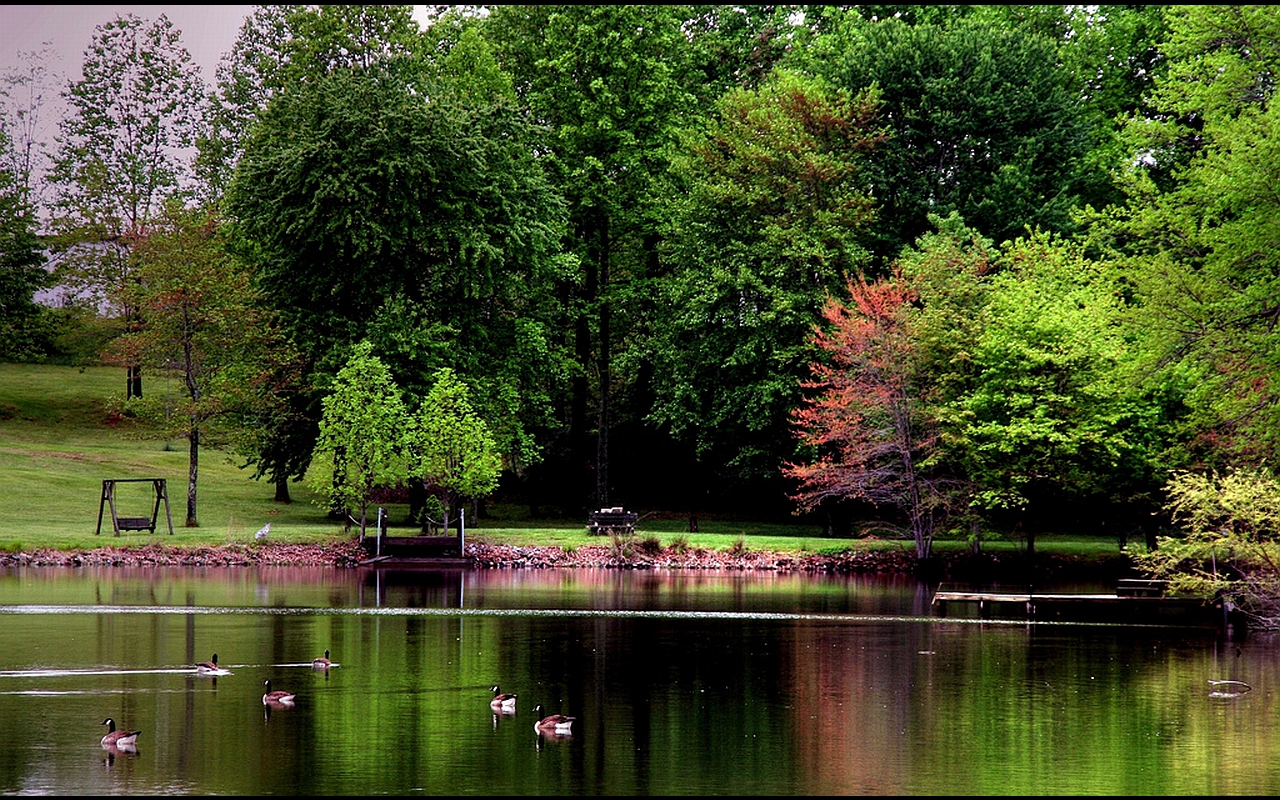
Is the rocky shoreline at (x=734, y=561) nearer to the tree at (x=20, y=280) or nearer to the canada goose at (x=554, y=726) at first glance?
the canada goose at (x=554, y=726)

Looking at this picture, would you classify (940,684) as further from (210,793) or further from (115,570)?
Answer: (115,570)

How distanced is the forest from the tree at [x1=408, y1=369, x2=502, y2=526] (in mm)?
179

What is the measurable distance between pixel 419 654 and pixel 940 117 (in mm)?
38378

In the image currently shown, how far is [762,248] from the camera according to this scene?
55219mm

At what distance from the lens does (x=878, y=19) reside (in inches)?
2596

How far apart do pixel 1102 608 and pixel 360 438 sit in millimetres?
25609

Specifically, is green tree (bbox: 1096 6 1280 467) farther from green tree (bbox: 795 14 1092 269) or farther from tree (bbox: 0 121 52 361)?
tree (bbox: 0 121 52 361)

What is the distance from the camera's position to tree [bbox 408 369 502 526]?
155ft

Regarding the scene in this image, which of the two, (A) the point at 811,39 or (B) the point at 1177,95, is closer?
(B) the point at 1177,95

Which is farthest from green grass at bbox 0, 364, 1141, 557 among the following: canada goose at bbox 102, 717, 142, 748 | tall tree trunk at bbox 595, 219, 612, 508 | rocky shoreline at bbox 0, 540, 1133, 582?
canada goose at bbox 102, 717, 142, 748

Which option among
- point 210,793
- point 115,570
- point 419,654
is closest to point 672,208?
point 115,570

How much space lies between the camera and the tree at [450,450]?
47.2 metres

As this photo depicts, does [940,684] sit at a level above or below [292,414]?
below

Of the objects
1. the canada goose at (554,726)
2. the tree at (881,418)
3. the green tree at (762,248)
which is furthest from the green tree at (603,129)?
the canada goose at (554,726)
